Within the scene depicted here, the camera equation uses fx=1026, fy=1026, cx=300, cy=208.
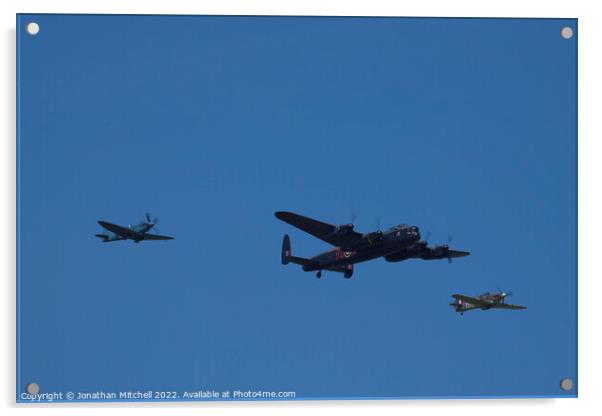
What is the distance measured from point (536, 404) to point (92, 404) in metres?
7.44

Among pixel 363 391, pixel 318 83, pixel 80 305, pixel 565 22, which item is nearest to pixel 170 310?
pixel 80 305

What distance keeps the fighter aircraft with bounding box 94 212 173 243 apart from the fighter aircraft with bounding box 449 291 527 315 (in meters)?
5.10

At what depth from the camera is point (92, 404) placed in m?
17.0

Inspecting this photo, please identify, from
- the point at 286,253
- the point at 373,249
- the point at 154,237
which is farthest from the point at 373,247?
the point at 154,237

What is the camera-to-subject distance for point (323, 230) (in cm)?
1783

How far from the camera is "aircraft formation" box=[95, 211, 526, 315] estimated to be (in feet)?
56.5

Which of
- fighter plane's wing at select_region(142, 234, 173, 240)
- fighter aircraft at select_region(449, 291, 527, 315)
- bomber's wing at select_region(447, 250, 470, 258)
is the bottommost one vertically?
fighter aircraft at select_region(449, 291, 527, 315)

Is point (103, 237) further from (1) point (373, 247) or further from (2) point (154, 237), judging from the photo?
(1) point (373, 247)

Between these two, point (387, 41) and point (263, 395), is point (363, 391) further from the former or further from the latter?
point (387, 41)

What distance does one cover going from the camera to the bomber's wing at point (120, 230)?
16891 mm

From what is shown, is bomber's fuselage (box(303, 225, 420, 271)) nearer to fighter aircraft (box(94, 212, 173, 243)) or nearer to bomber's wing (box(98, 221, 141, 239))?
fighter aircraft (box(94, 212, 173, 243))

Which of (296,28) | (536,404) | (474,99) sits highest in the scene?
(296,28)

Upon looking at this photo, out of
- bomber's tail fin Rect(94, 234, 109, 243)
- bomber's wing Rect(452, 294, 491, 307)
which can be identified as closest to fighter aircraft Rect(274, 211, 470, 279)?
bomber's wing Rect(452, 294, 491, 307)

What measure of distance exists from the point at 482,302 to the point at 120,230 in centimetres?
623
